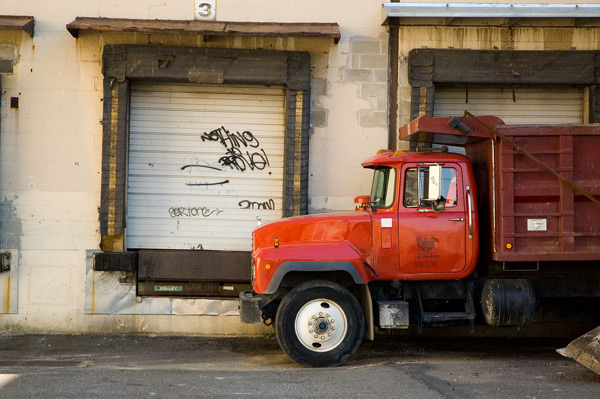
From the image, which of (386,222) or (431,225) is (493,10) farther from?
(386,222)

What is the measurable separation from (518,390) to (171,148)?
20.9 ft

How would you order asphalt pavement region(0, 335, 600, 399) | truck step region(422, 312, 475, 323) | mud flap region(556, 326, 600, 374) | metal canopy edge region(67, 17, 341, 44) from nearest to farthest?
Answer: asphalt pavement region(0, 335, 600, 399) → mud flap region(556, 326, 600, 374) → truck step region(422, 312, 475, 323) → metal canopy edge region(67, 17, 341, 44)

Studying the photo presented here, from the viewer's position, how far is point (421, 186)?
8.71m

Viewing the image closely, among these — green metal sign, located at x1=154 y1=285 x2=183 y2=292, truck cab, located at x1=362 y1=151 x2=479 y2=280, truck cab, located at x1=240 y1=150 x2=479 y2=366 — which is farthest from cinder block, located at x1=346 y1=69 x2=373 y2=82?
green metal sign, located at x1=154 y1=285 x2=183 y2=292

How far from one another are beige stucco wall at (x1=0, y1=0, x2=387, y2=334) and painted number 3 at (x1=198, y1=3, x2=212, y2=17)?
0.45 feet

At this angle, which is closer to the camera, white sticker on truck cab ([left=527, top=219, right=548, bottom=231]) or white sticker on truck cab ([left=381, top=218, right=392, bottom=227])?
white sticker on truck cab ([left=527, top=219, right=548, bottom=231])

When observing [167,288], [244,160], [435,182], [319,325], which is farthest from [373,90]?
[167,288]

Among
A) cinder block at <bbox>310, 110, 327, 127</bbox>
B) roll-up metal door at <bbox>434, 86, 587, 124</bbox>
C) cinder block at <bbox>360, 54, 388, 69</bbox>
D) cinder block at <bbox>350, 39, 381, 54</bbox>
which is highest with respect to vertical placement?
cinder block at <bbox>350, 39, 381, 54</bbox>

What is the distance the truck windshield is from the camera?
889 centimetres

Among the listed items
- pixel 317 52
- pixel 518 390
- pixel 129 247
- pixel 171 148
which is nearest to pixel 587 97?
pixel 317 52

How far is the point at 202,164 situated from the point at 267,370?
158 inches

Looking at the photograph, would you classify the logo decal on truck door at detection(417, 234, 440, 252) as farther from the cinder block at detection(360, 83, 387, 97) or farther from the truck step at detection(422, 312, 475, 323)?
the cinder block at detection(360, 83, 387, 97)

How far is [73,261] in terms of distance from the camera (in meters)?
10.9

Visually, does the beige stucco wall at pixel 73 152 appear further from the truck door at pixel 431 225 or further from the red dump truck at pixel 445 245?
the truck door at pixel 431 225
